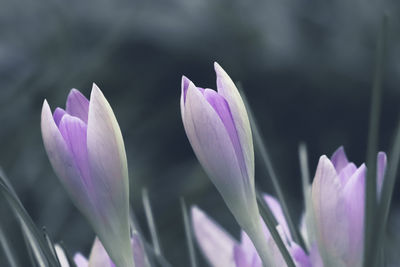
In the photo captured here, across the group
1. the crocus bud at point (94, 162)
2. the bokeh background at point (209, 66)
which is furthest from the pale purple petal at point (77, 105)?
the bokeh background at point (209, 66)

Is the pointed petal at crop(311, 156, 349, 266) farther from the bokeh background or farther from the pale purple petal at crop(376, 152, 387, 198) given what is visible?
the bokeh background

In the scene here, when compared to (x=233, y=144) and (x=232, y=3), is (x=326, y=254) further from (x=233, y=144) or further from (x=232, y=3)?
(x=232, y=3)

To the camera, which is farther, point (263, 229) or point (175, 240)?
point (175, 240)

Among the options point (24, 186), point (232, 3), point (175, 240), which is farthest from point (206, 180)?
point (232, 3)

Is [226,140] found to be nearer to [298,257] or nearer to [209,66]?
[298,257]

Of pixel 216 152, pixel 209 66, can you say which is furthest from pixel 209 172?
pixel 209 66

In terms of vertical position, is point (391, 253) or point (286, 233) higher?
point (286, 233)

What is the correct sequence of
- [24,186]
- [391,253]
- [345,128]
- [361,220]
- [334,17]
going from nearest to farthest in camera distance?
[361,220] → [391,253] → [24,186] → [345,128] → [334,17]
